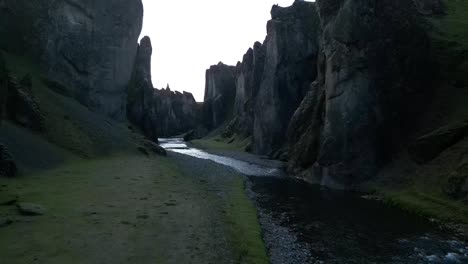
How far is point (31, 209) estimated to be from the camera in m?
29.3

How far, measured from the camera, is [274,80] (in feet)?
379

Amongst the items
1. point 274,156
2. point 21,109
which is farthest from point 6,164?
point 274,156

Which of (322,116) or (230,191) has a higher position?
(322,116)

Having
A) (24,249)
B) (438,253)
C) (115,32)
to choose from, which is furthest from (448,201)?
(115,32)

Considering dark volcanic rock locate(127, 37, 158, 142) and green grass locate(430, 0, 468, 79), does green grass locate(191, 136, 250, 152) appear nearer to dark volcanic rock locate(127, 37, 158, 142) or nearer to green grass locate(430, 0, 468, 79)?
dark volcanic rock locate(127, 37, 158, 142)

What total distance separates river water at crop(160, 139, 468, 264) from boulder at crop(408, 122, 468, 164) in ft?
30.9

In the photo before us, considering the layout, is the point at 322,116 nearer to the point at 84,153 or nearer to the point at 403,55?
the point at 403,55

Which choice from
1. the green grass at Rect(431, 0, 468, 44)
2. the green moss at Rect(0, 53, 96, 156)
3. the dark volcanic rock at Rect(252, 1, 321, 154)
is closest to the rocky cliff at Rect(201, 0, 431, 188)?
the green grass at Rect(431, 0, 468, 44)

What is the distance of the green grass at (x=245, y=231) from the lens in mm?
25469

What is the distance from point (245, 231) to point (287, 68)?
8692 cm

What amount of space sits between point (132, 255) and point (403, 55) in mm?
49484

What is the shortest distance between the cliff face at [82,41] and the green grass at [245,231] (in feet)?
201

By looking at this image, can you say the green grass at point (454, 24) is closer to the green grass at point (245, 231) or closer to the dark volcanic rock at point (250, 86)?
the green grass at point (245, 231)

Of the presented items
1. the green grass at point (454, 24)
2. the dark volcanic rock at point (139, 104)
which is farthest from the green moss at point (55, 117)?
the green grass at point (454, 24)
